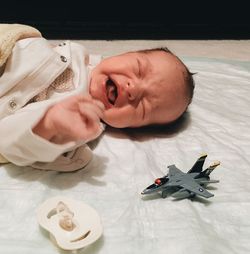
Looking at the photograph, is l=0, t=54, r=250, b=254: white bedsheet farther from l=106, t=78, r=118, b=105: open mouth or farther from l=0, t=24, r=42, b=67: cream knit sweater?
l=0, t=24, r=42, b=67: cream knit sweater

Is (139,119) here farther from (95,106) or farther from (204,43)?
(204,43)

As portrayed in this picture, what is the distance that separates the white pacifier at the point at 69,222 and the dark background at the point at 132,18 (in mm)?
1394

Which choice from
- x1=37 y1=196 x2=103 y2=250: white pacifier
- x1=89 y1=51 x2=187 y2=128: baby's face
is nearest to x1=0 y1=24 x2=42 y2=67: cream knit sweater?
x1=89 y1=51 x2=187 y2=128: baby's face

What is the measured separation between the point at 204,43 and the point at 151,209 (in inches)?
55.1

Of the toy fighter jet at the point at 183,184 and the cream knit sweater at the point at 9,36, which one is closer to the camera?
the toy fighter jet at the point at 183,184

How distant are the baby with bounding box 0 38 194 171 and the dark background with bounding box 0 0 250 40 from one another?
0.99 meters

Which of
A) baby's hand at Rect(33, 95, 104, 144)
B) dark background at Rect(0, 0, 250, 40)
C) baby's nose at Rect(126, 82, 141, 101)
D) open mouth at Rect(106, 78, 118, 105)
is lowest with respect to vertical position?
dark background at Rect(0, 0, 250, 40)

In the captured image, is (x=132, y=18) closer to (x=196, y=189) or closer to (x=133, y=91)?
(x=133, y=91)

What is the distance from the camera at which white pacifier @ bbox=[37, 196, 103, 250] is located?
595 mm

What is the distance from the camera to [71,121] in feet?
→ 2.28

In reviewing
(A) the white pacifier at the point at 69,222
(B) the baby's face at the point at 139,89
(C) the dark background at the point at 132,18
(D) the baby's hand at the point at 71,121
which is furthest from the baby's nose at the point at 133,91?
(C) the dark background at the point at 132,18

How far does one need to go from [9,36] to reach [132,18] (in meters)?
1.24

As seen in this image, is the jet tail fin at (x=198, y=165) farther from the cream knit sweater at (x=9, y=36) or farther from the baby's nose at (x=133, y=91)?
the cream knit sweater at (x=9, y=36)

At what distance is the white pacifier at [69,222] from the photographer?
0.59m
